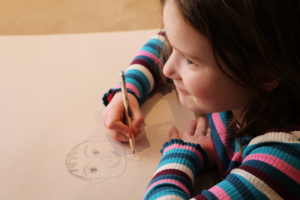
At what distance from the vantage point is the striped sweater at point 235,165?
0.33m

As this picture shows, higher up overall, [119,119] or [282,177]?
[119,119]

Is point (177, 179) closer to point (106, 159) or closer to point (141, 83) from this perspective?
point (106, 159)

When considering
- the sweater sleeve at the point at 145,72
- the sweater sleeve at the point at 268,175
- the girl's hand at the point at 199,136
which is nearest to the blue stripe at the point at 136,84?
the sweater sleeve at the point at 145,72

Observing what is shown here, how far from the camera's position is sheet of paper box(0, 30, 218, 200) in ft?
1.27

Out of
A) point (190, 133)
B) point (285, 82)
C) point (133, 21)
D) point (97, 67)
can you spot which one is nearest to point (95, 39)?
point (97, 67)

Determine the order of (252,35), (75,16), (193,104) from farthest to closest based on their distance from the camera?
(75,16)
(193,104)
(252,35)

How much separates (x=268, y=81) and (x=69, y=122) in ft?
1.00

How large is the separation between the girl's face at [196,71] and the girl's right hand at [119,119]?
11 centimetres

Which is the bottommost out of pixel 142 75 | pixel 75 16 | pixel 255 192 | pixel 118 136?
pixel 255 192

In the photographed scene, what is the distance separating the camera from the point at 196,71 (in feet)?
1.11

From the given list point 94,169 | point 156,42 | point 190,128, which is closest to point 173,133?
point 190,128

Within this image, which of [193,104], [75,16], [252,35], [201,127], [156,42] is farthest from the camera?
[75,16]

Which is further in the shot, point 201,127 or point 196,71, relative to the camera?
point 201,127

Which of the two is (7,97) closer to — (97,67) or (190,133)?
(97,67)
